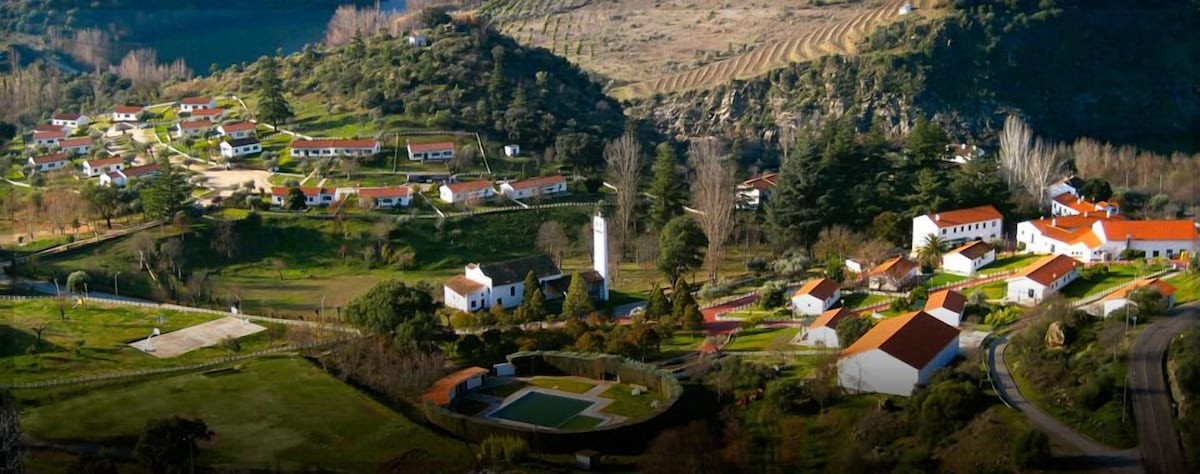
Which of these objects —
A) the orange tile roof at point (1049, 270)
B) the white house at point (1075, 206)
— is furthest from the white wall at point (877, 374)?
the white house at point (1075, 206)

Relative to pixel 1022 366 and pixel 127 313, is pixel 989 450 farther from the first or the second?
pixel 127 313

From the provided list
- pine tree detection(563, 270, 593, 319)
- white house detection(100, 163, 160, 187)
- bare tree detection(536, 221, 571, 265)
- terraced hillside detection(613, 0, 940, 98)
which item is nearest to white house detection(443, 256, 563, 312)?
pine tree detection(563, 270, 593, 319)

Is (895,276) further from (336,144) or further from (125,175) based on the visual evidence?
(125,175)

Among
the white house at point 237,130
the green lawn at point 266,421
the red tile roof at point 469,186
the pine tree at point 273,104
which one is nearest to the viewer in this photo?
the green lawn at point 266,421

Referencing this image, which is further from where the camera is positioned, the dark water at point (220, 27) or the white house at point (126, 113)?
the dark water at point (220, 27)

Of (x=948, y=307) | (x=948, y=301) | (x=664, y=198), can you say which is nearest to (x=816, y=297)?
(x=948, y=301)

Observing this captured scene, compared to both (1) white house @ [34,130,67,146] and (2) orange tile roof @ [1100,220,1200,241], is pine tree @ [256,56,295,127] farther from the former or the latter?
(2) orange tile roof @ [1100,220,1200,241]

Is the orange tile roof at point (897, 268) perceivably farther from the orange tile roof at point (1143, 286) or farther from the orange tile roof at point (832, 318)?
the orange tile roof at point (1143, 286)
